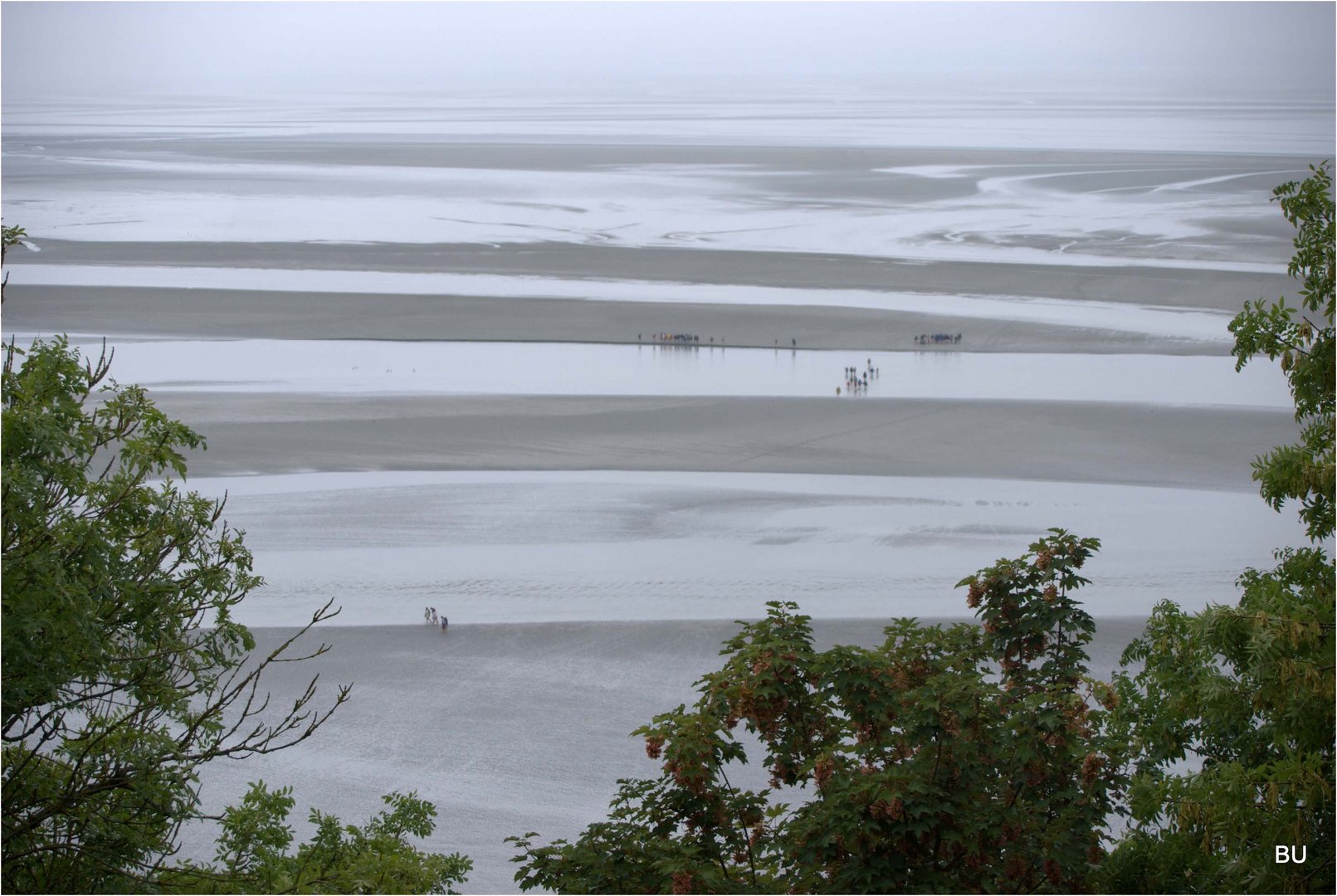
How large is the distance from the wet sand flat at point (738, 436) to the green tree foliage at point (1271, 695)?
1796 centimetres

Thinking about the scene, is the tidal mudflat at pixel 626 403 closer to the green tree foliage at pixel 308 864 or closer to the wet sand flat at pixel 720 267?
the wet sand flat at pixel 720 267

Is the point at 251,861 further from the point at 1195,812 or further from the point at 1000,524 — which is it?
the point at 1000,524

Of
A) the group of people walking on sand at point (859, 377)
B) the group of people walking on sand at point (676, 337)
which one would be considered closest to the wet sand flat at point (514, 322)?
the group of people walking on sand at point (676, 337)

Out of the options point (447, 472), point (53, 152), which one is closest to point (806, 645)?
point (447, 472)

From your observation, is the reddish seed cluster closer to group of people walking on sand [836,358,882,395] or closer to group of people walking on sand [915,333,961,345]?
group of people walking on sand [836,358,882,395]

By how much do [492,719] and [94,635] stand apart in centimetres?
1019

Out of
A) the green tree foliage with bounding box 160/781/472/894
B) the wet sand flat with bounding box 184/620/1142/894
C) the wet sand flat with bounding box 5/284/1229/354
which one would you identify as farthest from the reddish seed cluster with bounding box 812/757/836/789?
the wet sand flat with bounding box 5/284/1229/354

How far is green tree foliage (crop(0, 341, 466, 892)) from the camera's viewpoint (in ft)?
21.9

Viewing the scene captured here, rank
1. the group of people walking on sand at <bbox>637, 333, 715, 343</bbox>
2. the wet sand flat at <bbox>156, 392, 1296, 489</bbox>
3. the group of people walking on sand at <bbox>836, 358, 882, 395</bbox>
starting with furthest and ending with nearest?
the group of people walking on sand at <bbox>637, 333, 715, 343</bbox>, the group of people walking on sand at <bbox>836, 358, 882, 395</bbox>, the wet sand flat at <bbox>156, 392, 1296, 489</bbox>

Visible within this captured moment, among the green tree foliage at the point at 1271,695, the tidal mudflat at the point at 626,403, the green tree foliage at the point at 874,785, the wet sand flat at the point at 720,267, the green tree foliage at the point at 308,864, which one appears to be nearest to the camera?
the green tree foliage at the point at 1271,695

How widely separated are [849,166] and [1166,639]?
66444 millimetres

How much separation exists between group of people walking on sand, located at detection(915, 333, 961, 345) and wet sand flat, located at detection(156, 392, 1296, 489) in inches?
240

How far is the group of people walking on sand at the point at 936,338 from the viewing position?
36.9m

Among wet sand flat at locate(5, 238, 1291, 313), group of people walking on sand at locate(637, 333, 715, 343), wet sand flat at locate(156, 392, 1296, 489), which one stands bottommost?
A: wet sand flat at locate(156, 392, 1296, 489)
